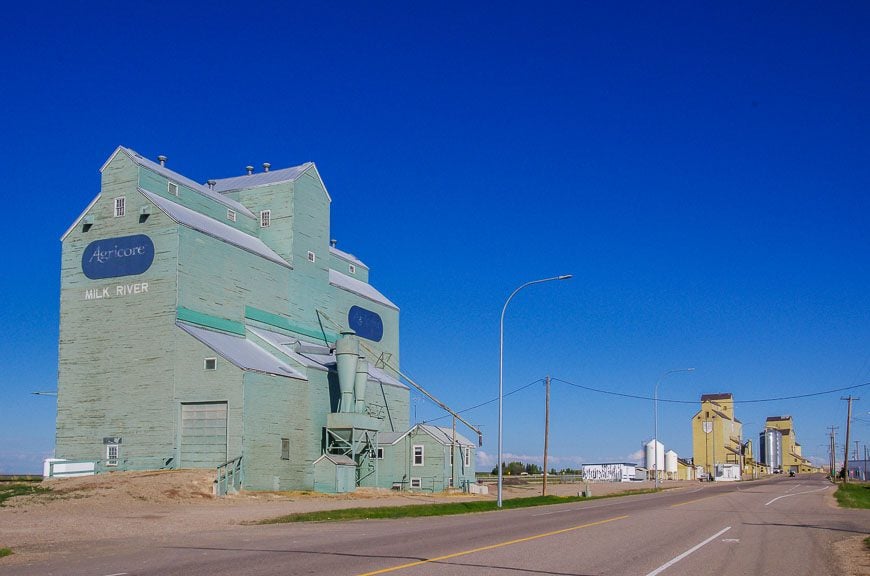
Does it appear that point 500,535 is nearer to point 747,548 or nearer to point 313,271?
point 747,548

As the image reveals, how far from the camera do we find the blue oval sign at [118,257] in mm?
48531

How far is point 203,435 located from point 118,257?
11.6 metres

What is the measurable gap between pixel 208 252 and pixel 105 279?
19.4 ft

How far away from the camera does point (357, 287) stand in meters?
70.0

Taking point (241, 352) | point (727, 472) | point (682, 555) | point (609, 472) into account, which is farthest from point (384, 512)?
point (727, 472)

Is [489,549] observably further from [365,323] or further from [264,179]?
[365,323]

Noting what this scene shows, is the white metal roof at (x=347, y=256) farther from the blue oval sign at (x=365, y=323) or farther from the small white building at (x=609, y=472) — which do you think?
the small white building at (x=609, y=472)

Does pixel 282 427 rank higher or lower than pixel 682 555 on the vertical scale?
higher

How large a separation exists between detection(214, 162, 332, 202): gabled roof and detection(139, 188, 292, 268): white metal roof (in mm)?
4753

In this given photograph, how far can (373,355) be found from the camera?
69.1m

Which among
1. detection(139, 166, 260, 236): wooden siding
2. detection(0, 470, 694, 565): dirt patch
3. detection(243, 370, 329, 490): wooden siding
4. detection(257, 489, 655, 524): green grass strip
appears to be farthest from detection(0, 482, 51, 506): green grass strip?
detection(139, 166, 260, 236): wooden siding

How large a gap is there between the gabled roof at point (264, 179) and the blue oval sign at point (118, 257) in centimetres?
1280

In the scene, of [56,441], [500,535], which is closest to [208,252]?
[56,441]

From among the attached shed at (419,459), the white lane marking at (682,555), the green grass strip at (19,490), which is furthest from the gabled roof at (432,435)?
the white lane marking at (682,555)
